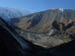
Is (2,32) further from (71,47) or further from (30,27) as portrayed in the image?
(30,27)

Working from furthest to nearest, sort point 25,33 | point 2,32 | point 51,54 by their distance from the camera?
1. point 25,33
2. point 51,54
3. point 2,32

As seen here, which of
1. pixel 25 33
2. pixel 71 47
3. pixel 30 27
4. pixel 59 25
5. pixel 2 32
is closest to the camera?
pixel 2 32

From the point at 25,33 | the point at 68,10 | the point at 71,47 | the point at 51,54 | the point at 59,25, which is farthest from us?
the point at 68,10

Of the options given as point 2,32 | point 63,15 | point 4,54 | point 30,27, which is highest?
point 2,32

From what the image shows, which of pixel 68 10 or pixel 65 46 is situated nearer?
pixel 65 46

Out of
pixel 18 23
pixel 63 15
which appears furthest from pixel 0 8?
pixel 63 15

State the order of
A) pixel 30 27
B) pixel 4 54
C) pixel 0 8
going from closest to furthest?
pixel 4 54, pixel 30 27, pixel 0 8

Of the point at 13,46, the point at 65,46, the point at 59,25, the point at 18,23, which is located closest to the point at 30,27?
the point at 18,23

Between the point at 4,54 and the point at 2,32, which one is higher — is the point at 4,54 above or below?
below

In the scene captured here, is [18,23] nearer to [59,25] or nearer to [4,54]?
[59,25]
